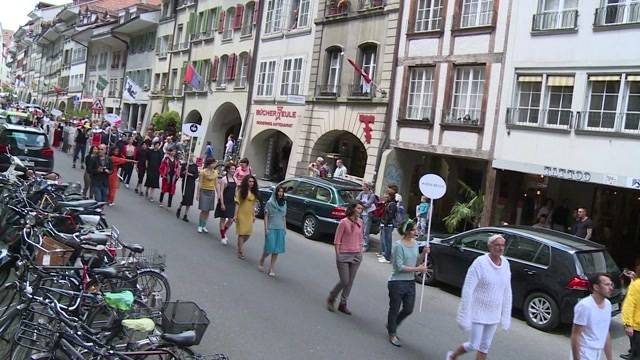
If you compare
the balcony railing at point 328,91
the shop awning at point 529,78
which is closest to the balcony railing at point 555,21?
the shop awning at point 529,78

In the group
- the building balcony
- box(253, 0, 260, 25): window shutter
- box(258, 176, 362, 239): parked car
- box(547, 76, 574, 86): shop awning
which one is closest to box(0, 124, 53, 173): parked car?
box(258, 176, 362, 239): parked car

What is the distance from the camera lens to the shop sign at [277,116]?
1193 inches

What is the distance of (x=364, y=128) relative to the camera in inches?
985

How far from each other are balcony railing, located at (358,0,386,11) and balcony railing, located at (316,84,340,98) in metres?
3.43

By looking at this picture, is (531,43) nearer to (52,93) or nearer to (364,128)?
(364,128)

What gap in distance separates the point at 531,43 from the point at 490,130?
2846 mm

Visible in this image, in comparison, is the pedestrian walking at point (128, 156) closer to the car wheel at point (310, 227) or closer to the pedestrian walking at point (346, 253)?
A: the car wheel at point (310, 227)

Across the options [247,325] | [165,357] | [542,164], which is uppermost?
[542,164]

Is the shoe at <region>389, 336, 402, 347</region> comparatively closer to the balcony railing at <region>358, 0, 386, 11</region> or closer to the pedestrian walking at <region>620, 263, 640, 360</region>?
the pedestrian walking at <region>620, 263, 640, 360</region>

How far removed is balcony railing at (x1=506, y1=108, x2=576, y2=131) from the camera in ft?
59.0

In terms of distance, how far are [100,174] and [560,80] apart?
502 inches

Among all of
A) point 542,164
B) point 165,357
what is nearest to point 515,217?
point 542,164

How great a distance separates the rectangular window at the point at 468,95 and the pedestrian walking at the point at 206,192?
928 cm

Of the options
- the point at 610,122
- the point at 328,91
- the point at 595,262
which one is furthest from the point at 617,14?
the point at 328,91
